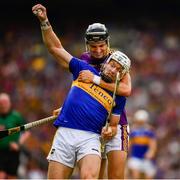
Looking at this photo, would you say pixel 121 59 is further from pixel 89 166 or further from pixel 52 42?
pixel 89 166

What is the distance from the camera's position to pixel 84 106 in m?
7.82

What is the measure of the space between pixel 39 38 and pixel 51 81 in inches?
82.3

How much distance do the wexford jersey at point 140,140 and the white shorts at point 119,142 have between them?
957cm

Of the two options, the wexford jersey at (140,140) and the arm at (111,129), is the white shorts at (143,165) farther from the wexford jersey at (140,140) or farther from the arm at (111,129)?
the arm at (111,129)

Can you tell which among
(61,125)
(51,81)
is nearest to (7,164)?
(61,125)

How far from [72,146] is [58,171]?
30 centimetres

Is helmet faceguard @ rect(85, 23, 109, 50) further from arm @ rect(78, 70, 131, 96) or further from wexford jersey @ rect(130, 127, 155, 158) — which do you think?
wexford jersey @ rect(130, 127, 155, 158)

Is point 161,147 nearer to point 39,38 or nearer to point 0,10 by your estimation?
point 39,38

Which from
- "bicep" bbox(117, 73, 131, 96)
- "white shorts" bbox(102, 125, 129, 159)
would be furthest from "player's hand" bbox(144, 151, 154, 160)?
"bicep" bbox(117, 73, 131, 96)

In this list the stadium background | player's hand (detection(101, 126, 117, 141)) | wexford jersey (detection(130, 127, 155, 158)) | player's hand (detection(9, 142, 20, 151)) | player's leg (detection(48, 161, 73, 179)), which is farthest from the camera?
the stadium background

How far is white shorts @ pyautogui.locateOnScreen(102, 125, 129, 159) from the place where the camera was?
857cm

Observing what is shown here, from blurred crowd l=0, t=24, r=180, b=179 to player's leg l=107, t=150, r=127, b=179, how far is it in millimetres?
9428

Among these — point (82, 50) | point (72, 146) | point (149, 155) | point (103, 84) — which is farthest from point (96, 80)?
point (82, 50)

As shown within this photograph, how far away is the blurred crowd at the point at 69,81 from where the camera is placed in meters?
19.3
